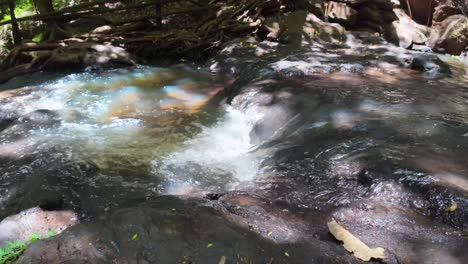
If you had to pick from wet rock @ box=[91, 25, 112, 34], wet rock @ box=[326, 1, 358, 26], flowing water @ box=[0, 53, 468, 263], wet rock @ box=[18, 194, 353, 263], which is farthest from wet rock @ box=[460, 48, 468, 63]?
wet rock @ box=[18, 194, 353, 263]

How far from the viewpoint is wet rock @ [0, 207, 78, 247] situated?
133 inches

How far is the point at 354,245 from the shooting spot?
2.65 meters

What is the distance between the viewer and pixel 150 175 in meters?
4.45

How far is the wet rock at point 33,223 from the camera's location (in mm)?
3387

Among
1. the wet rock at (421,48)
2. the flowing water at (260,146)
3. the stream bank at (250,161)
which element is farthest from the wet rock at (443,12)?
the flowing water at (260,146)

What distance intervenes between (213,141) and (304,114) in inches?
51.2

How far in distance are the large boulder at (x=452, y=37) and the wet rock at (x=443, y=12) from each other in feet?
2.40

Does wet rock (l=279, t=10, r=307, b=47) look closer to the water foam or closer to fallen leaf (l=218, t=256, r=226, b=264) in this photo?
the water foam

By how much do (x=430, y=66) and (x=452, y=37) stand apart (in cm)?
522

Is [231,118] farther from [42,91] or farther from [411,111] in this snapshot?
[42,91]

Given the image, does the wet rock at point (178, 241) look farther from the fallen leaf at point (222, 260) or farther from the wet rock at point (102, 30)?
the wet rock at point (102, 30)

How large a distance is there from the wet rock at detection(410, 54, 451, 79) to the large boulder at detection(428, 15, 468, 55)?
470 centimetres

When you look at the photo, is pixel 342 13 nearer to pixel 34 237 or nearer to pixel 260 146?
pixel 260 146

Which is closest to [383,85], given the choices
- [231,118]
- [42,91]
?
[231,118]
